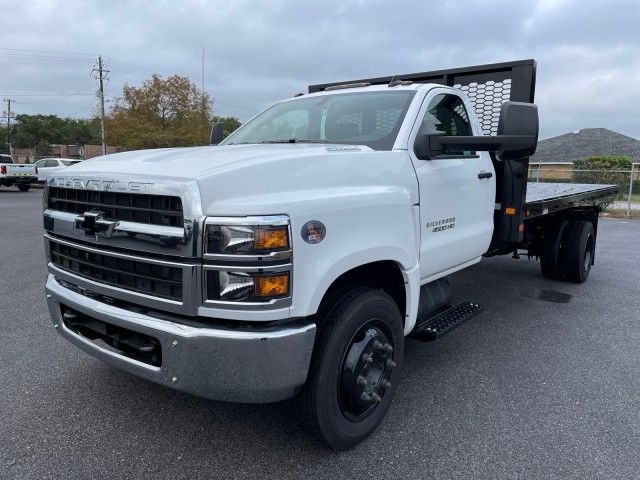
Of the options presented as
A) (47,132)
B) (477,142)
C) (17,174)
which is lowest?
(17,174)

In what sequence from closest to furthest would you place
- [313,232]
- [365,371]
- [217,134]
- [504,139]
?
[313,232], [365,371], [504,139], [217,134]

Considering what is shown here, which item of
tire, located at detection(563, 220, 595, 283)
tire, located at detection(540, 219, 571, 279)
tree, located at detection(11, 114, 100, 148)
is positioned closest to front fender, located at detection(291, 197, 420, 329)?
tire, located at detection(540, 219, 571, 279)

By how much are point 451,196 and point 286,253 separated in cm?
175

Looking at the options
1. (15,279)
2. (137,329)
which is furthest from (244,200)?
(15,279)

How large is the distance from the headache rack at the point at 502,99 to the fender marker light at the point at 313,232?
93.7 inches

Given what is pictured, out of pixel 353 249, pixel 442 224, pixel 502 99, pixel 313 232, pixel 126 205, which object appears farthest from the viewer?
pixel 502 99

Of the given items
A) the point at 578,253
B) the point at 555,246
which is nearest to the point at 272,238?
the point at 555,246

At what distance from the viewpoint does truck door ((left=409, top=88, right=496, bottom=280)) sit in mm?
3330

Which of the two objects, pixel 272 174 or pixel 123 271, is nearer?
pixel 272 174

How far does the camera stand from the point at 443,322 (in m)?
3.59

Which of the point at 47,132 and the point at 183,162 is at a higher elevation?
the point at 47,132

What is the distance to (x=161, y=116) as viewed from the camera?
3694cm

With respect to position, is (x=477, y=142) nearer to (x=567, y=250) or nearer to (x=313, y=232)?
(x=313, y=232)

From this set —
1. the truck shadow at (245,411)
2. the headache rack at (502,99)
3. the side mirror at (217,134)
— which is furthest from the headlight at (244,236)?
the side mirror at (217,134)
